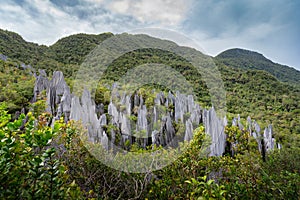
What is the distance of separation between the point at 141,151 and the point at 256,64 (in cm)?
4506

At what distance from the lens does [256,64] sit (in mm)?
43781

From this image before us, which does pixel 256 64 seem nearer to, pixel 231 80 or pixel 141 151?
pixel 231 80

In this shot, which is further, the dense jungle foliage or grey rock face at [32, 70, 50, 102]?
grey rock face at [32, 70, 50, 102]

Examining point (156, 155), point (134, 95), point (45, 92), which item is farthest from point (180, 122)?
point (45, 92)

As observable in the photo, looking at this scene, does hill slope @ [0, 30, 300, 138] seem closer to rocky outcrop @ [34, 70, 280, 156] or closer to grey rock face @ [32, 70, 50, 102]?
grey rock face @ [32, 70, 50, 102]

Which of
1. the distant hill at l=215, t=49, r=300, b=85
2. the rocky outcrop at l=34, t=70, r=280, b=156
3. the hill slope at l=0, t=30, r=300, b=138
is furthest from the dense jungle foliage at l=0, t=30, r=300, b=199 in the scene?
the distant hill at l=215, t=49, r=300, b=85

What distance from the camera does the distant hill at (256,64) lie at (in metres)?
40.6

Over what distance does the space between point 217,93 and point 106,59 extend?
30.2 feet

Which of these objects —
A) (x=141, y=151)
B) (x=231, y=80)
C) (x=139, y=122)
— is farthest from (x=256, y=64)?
(x=141, y=151)

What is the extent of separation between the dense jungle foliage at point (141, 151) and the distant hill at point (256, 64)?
11930 millimetres

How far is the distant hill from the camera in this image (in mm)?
40625

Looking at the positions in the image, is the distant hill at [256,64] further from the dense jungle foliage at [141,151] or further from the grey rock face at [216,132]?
the grey rock face at [216,132]

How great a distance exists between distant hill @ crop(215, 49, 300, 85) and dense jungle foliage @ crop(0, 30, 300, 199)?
39.1 ft

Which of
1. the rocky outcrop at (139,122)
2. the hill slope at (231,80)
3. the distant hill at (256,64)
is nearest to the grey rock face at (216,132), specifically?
the rocky outcrop at (139,122)
